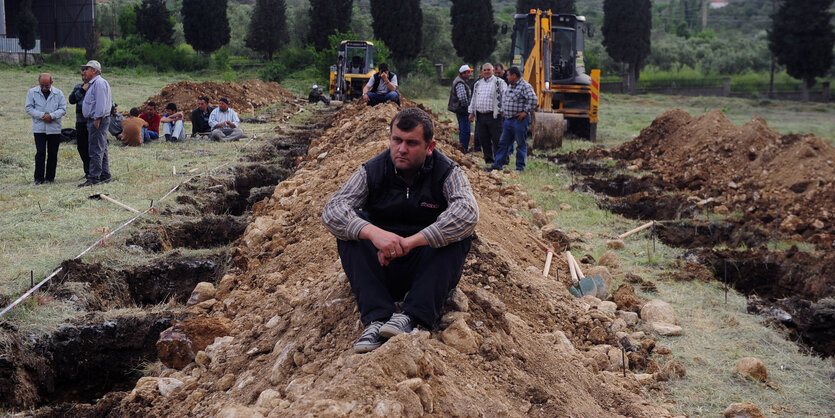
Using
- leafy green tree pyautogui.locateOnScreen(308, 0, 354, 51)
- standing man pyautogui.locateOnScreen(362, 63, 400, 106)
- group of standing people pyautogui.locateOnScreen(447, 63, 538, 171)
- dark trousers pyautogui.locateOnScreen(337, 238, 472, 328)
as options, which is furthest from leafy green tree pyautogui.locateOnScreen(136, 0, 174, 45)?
dark trousers pyautogui.locateOnScreen(337, 238, 472, 328)

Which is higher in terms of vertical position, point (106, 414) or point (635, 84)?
point (635, 84)

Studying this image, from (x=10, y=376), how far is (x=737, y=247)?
7279mm

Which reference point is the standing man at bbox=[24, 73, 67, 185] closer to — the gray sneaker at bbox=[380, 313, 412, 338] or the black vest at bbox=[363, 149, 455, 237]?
the black vest at bbox=[363, 149, 455, 237]

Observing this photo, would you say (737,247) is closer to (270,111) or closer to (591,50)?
(270,111)

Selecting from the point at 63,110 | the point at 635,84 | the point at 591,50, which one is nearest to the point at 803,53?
the point at 635,84

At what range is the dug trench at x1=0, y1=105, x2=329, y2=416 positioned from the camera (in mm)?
5078

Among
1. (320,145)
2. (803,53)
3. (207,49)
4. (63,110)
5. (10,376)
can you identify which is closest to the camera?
(10,376)

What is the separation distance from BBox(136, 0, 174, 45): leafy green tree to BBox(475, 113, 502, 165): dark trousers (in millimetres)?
32026

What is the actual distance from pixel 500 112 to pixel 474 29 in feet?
91.5

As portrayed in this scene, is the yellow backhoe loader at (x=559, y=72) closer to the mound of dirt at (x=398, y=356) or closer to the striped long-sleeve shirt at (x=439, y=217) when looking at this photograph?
the mound of dirt at (x=398, y=356)

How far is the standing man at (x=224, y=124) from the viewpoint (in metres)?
14.5

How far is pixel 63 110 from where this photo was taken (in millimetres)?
9672

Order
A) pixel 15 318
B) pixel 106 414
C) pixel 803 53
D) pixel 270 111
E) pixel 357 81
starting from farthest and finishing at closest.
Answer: pixel 803 53 → pixel 357 81 → pixel 270 111 → pixel 15 318 → pixel 106 414

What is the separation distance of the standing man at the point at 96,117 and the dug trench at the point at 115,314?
1.59 metres
